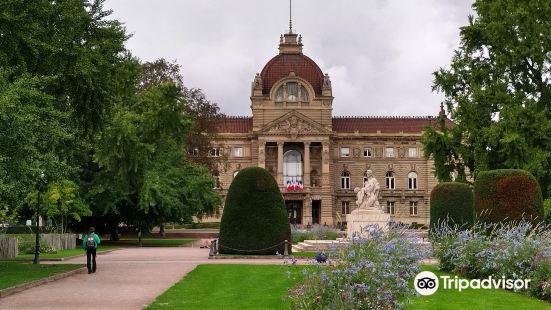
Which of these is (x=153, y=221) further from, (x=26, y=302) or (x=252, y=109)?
(x=252, y=109)

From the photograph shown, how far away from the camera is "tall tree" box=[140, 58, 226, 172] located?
57406 mm

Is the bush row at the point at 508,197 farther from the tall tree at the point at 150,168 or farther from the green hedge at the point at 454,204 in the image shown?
the tall tree at the point at 150,168

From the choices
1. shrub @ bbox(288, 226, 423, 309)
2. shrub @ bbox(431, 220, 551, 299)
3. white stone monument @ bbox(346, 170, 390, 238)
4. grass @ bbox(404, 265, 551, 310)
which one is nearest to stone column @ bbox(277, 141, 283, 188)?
white stone monument @ bbox(346, 170, 390, 238)

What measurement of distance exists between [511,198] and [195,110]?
3772cm

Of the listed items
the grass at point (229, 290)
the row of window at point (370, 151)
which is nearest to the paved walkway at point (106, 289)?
the grass at point (229, 290)

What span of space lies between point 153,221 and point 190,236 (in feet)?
50.0

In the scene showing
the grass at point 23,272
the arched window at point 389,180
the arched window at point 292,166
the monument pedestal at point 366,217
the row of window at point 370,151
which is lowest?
the grass at point 23,272

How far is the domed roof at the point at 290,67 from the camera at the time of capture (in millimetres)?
87562

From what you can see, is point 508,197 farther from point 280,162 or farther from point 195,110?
point 280,162

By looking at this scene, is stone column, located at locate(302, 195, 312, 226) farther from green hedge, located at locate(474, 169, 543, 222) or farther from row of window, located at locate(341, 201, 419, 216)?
green hedge, located at locate(474, 169, 543, 222)

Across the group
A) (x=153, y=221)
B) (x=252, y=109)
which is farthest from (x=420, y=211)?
(x=153, y=221)

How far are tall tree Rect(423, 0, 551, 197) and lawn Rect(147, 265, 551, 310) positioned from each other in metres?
18.1

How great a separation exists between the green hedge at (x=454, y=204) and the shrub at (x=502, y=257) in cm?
1123

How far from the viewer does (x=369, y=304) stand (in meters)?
10.5
